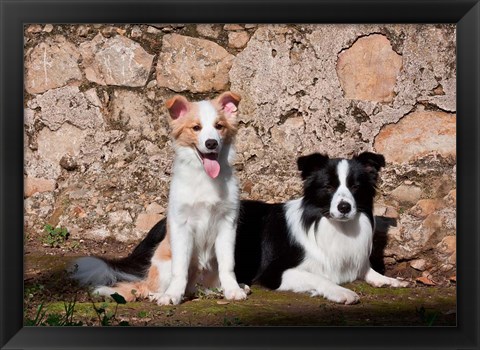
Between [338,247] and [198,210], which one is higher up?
[198,210]

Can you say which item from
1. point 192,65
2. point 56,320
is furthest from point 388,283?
point 192,65

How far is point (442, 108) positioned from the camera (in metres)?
6.76

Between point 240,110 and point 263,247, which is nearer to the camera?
point 263,247

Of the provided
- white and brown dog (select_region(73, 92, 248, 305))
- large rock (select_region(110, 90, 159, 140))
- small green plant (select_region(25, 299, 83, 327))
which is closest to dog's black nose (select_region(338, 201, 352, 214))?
white and brown dog (select_region(73, 92, 248, 305))

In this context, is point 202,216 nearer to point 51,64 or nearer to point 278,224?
point 278,224

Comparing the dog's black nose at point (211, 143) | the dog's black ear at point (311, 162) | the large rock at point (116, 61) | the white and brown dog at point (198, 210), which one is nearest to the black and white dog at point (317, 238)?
the dog's black ear at point (311, 162)

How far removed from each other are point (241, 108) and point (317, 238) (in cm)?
176

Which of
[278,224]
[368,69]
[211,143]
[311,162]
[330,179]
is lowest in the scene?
[278,224]

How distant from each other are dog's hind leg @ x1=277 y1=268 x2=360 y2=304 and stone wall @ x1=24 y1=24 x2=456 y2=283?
4.43 ft

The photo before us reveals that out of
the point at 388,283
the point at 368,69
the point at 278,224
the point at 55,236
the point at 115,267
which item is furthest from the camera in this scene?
the point at 368,69

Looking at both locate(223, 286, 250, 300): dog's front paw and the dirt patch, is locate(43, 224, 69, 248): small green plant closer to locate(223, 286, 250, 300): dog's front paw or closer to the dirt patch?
the dirt patch

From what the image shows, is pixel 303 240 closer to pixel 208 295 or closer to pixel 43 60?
pixel 208 295

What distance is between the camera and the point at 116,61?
698 cm
